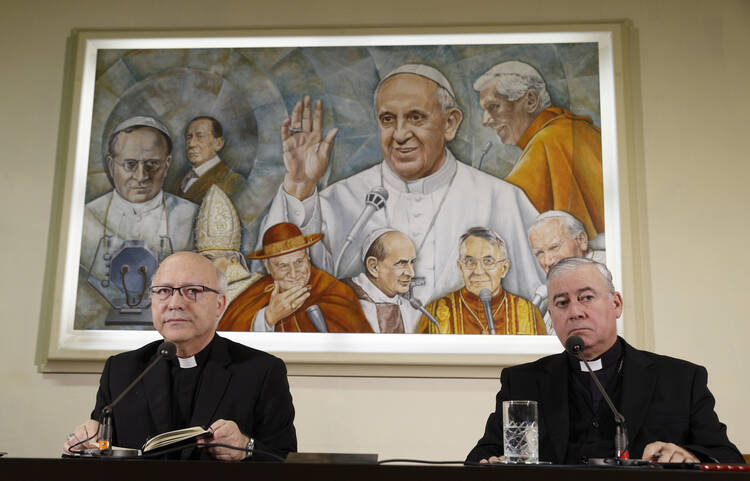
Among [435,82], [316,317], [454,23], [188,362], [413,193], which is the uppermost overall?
[454,23]

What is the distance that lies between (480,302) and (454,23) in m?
1.48

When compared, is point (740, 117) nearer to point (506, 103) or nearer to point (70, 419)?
point (506, 103)

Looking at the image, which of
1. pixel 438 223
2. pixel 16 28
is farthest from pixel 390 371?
pixel 16 28

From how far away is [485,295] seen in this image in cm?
388

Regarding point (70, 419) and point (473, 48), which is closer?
point (70, 419)

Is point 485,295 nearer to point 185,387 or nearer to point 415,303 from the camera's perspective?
point 415,303

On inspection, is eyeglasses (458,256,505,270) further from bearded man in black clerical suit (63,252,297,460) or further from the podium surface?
the podium surface

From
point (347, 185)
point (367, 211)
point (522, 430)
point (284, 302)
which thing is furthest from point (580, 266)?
point (284, 302)

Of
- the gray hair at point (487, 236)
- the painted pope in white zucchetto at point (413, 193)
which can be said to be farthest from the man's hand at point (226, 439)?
the gray hair at point (487, 236)

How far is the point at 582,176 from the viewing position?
3.97m

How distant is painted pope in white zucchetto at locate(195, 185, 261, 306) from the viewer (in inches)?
157

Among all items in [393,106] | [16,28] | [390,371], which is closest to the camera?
[390,371]

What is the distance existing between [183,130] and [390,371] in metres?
1.62

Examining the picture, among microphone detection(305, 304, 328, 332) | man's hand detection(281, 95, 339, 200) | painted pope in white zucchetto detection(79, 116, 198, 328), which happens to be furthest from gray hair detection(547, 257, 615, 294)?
painted pope in white zucchetto detection(79, 116, 198, 328)
